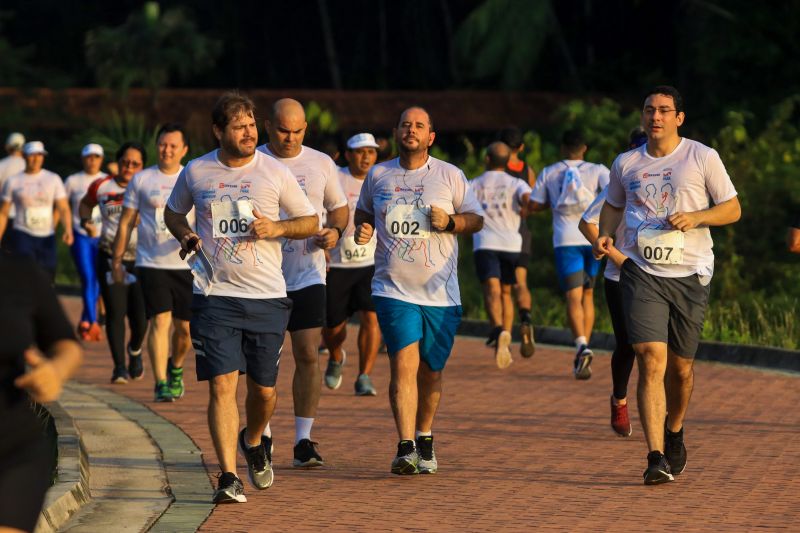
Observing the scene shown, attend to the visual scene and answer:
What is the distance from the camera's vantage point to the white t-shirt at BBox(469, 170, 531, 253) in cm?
1670

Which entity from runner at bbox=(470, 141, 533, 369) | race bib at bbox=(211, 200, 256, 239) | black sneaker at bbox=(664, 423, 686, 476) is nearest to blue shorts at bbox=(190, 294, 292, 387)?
race bib at bbox=(211, 200, 256, 239)

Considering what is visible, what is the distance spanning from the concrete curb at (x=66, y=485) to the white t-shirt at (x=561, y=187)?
5785 millimetres

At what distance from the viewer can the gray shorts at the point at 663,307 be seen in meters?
9.71

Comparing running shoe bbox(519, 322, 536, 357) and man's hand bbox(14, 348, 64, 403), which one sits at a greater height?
man's hand bbox(14, 348, 64, 403)

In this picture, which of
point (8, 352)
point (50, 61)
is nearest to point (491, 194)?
point (8, 352)

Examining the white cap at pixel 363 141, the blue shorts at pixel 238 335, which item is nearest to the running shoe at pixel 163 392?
the white cap at pixel 363 141

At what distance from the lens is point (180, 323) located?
1348 centimetres

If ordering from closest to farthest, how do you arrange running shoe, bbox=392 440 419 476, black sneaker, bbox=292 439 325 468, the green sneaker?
running shoe, bbox=392 440 419 476 → black sneaker, bbox=292 439 325 468 → the green sneaker

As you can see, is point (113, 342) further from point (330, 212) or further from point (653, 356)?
point (653, 356)

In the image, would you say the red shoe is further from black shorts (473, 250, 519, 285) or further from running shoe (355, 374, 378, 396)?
black shorts (473, 250, 519, 285)

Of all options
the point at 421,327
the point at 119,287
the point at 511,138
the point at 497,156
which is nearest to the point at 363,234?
the point at 421,327

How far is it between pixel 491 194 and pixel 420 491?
7.43 m

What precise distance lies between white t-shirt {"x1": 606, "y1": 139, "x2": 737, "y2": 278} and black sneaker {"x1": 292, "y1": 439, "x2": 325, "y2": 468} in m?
2.00

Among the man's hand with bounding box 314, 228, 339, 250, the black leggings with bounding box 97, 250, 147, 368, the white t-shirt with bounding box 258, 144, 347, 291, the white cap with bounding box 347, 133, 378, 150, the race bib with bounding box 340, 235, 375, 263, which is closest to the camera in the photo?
the man's hand with bounding box 314, 228, 339, 250
